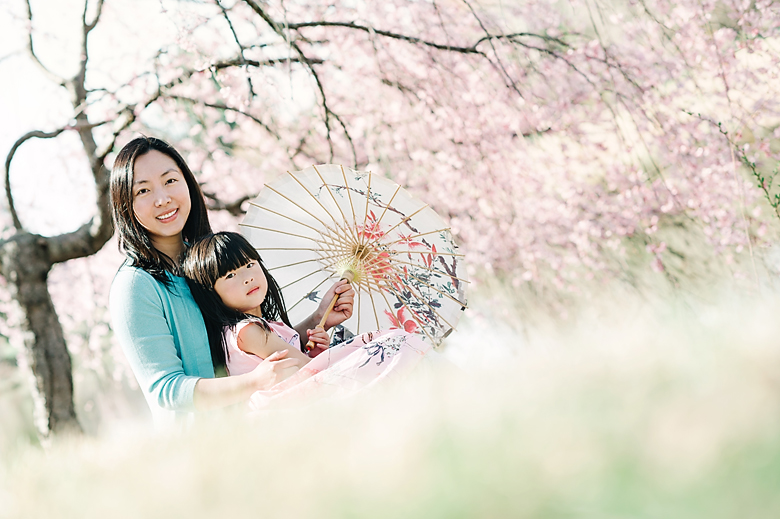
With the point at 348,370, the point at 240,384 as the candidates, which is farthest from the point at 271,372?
the point at 348,370

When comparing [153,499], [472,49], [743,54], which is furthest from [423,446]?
[743,54]

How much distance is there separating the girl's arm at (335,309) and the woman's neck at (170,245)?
58cm

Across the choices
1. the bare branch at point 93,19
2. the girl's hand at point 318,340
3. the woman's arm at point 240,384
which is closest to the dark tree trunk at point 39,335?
the bare branch at point 93,19

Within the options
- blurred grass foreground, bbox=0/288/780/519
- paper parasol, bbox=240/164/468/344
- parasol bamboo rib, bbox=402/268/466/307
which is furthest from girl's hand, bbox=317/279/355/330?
blurred grass foreground, bbox=0/288/780/519

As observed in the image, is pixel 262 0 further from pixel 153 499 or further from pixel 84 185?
pixel 84 185

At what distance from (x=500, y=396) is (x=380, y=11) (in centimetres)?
519

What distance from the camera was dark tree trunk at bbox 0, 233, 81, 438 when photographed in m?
4.61

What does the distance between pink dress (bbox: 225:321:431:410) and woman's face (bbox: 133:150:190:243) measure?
0.81 metres

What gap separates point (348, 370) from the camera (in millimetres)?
1777

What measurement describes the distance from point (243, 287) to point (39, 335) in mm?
3345

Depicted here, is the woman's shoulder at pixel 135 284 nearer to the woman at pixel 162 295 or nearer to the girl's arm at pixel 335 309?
the woman at pixel 162 295

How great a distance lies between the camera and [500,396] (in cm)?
72

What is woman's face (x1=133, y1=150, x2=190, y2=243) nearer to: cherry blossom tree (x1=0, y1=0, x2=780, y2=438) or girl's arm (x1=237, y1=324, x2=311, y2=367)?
girl's arm (x1=237, y1=324, x2=311, y2=367)

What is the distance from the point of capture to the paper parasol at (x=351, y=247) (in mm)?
2725
